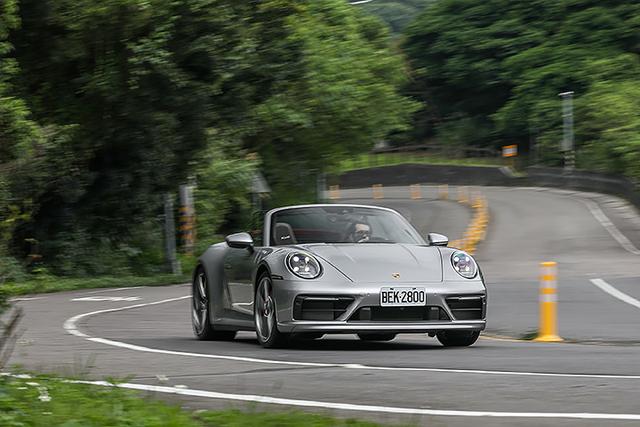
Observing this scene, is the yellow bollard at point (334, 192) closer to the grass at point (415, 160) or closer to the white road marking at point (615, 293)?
the grass at point (415, 160)

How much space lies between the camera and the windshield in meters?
12.3

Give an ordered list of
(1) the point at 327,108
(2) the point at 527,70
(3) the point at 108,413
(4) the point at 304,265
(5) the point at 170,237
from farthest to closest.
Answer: (2) the point at 527,70, (1) the point at 327,108, (5) the point at 170,237, (4) the point at 304,265, (3) the point at 108,413

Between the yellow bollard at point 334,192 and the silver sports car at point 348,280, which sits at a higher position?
the silver sports car at point 348,280

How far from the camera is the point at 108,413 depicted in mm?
6531

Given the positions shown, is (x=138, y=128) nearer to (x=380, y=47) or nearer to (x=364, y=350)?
(x=364, y=350)

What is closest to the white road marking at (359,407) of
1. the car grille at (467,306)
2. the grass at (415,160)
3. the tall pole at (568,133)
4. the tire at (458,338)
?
the car grille at (467,306)

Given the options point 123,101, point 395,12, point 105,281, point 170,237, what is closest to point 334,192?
point 170,237

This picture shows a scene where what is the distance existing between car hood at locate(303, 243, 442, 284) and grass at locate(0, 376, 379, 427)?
13.3 ft

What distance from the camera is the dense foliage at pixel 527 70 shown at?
66250 mm

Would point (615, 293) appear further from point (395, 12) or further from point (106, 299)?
point (395, 12)

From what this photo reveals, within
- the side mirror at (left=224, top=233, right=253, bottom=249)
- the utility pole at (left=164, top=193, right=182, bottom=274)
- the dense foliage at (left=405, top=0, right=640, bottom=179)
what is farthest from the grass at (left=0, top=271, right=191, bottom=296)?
the dense foliage at (left=405, top=0, right=640, bottom=179)

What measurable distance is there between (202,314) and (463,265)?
313 centimetres

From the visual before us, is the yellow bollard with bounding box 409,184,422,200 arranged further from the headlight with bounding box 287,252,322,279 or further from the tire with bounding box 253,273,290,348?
the headlight with bounding box 287,252,322,279

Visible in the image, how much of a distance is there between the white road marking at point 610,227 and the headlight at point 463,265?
2307 cm
